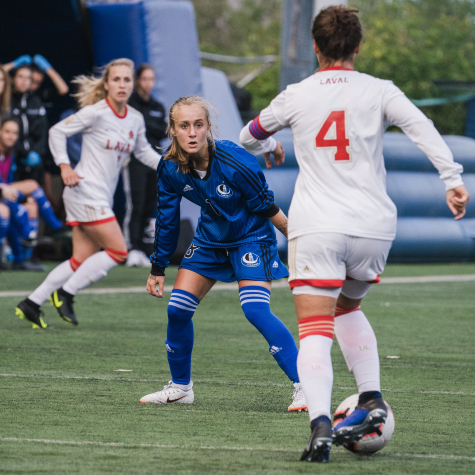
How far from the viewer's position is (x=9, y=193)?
11.5 meters

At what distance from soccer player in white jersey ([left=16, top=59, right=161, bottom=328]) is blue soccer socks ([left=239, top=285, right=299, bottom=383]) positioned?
9.73ft

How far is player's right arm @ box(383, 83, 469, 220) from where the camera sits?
11.2 feet

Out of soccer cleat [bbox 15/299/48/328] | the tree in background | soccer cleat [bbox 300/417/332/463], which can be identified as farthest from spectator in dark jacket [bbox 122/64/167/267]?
the tree in background

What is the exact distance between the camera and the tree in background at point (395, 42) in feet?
131

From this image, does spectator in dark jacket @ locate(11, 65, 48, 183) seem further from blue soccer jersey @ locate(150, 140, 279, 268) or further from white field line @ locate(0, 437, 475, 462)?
white field line @ locate(0, 437, 475, 462)

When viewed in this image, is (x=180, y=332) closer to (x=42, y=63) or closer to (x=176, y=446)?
(x=176, y=446)

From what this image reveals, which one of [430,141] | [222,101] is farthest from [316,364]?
[222,101]

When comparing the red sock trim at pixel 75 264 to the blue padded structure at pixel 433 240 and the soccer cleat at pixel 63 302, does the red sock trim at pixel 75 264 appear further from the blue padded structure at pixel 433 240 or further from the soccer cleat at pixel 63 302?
the blue padded structure at pixel 433 240

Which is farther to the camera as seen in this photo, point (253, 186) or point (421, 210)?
point (421, 210)

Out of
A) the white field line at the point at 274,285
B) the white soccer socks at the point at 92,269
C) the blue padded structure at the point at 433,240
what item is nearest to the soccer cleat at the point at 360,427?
the white soccer socks at the point at 92,269

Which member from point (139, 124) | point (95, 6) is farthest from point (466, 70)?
point (139, 124)

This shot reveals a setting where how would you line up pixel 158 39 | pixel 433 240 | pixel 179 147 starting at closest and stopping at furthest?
1. pixel 179 147
2. pixel 158 39
3. pixel 433 240

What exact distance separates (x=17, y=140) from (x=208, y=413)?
8.39 meters

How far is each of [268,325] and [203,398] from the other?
0.54m
